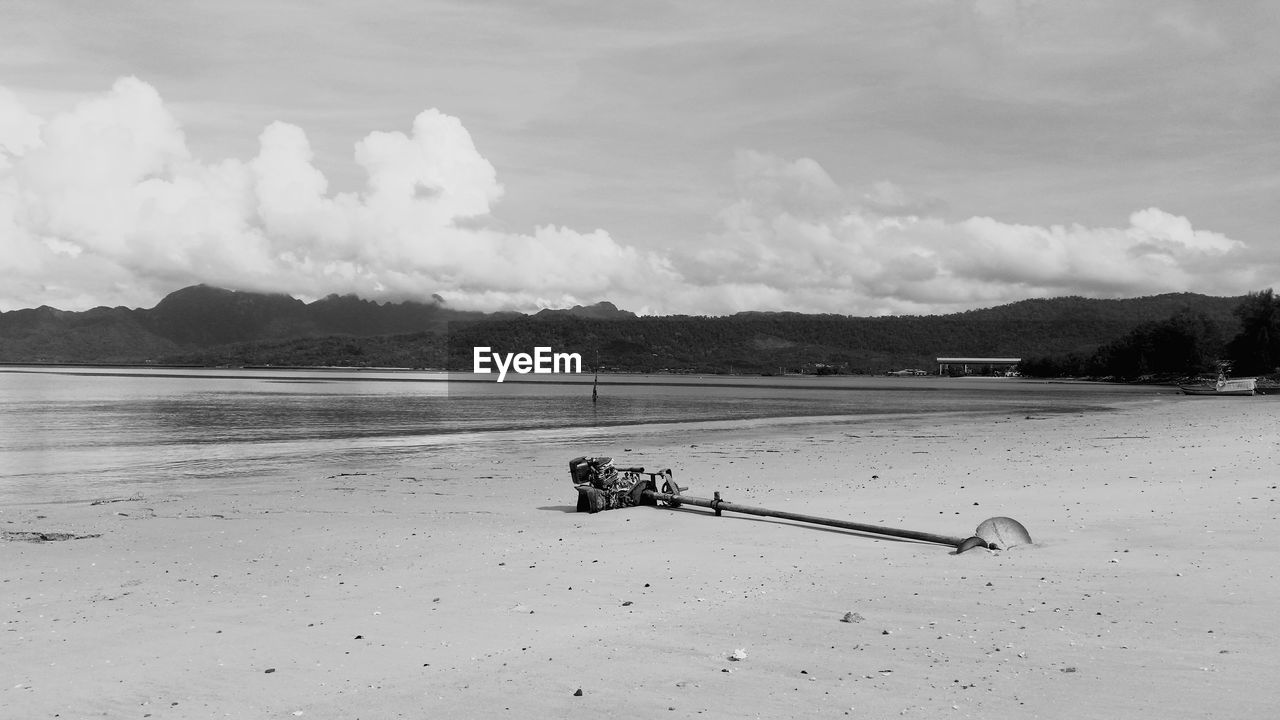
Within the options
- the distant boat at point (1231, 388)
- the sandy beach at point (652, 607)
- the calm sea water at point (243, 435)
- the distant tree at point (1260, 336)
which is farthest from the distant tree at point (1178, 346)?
the sandy beach at point (652, 607)

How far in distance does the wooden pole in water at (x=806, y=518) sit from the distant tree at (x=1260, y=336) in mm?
141916

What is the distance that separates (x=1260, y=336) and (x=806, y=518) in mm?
148071

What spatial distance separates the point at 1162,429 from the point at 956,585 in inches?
1255

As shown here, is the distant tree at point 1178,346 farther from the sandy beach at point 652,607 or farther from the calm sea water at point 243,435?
the sandy beach at point 652,607

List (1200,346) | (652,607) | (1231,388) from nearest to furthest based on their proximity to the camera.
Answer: (652,607) → (1231,388) → (1200,346)

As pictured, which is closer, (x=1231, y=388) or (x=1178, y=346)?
(x=1231, y=388)

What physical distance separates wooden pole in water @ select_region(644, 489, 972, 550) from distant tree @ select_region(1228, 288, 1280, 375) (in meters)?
142

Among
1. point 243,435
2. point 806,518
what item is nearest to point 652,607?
point 806,518

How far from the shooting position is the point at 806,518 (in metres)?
14.7

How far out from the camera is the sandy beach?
7227mm

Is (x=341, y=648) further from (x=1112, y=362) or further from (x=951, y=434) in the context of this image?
(x=1112, y=362)

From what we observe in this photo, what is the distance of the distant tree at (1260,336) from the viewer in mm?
131875

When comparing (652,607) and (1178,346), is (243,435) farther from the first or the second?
(1178,346)

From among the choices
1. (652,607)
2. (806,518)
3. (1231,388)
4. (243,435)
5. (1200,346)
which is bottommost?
(1231,388)
